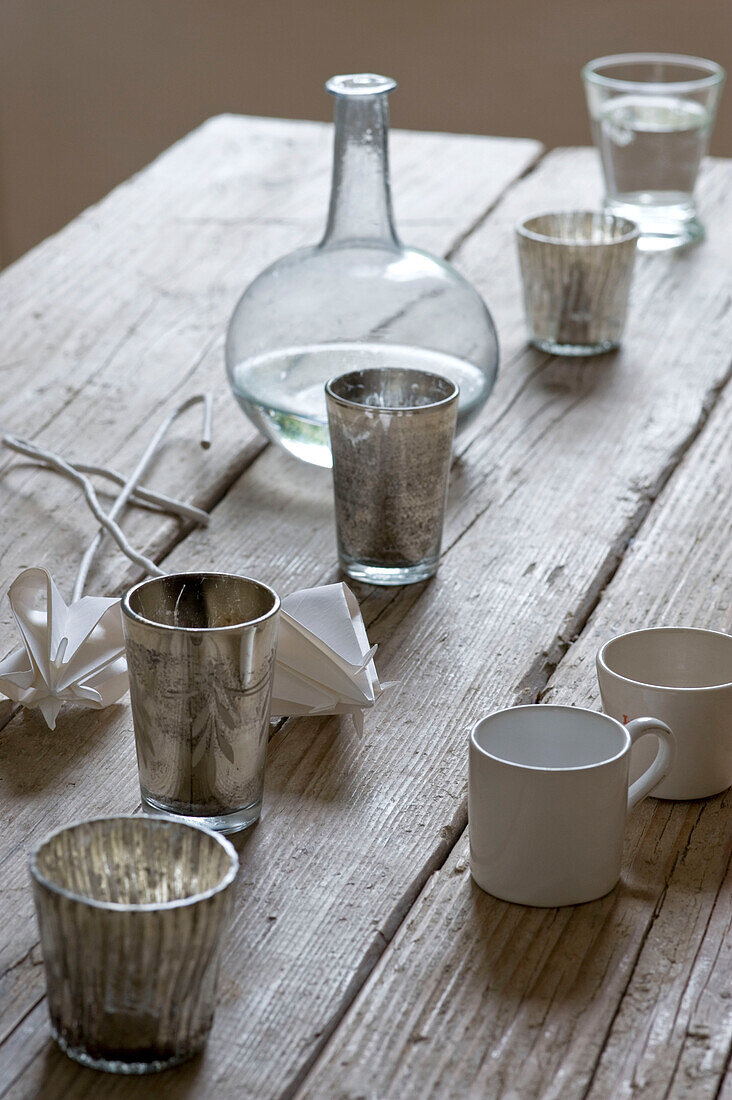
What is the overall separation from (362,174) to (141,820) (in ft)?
2.24

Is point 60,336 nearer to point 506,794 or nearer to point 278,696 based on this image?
point 278,696

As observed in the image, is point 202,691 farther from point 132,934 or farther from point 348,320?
point 348,320

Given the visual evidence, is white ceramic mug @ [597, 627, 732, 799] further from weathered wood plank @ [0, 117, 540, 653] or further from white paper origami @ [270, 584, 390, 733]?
weathered wood plank @ [0, 117, 540, 653]

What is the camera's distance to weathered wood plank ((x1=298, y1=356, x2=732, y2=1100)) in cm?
53

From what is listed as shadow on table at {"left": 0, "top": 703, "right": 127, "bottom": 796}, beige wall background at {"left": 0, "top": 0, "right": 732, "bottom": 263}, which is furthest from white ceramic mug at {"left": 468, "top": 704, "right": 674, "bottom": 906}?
beige wall background at {"left": 0, "top": 0, "right": 732, "bottom": 263}

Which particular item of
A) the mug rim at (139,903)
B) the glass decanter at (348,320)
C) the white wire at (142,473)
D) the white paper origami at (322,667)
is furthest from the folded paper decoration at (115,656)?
the glass decanter at (348,320)

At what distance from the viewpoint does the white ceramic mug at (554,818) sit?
0.61 m

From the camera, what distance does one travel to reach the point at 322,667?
764 millimetres

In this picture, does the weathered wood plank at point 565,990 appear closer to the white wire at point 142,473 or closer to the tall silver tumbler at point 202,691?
the tall silver tumbler at point 202,691

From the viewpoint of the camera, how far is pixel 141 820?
558 mm

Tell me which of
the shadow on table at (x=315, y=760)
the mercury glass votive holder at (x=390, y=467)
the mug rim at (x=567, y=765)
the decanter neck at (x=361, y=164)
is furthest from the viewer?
Answer: the decanter neck at (x=361, y=164)

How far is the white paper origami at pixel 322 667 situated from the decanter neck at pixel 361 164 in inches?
18.0

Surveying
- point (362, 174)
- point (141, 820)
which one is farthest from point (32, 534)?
point (141, 820)

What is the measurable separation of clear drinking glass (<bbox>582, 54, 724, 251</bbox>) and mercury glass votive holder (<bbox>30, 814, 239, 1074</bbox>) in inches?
50.0
